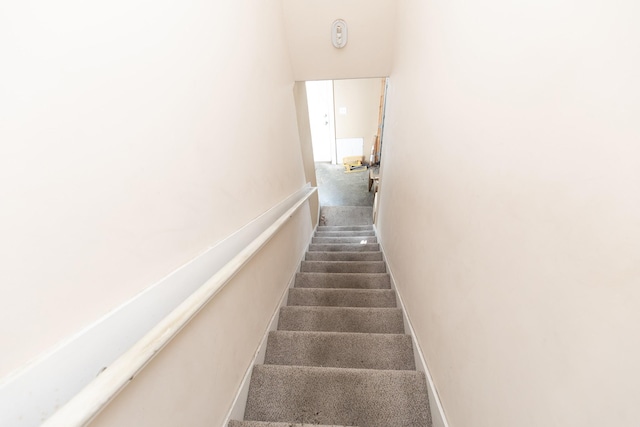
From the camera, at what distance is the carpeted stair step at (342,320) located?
164 centimetres

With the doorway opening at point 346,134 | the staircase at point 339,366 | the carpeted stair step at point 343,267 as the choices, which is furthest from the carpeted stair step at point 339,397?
the doorway opening at point 346,134

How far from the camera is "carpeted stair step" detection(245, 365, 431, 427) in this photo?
1094 mm

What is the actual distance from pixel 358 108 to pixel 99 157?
7.01 metres

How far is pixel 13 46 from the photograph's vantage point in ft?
1.28

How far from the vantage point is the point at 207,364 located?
86cm

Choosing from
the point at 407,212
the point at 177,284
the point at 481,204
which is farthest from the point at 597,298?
the point at 407,212

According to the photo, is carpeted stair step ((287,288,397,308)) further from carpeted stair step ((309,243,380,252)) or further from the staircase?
carpeted stair step ((309,243,380,252))

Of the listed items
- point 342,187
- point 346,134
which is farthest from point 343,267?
point 346,134

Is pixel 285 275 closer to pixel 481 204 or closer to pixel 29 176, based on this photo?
pixel 481 204

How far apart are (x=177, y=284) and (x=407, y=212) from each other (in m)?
1.41

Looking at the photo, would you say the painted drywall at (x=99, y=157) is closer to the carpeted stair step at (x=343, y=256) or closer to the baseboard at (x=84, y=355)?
the baseboard at (x=84, y=355)

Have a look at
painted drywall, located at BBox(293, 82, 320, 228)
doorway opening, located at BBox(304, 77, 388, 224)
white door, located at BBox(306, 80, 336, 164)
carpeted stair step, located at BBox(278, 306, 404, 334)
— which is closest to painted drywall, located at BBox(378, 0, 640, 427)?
carpeted stair step, located at BBox(278, 306, 404, 334)

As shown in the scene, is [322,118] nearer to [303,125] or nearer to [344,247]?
[303,125]

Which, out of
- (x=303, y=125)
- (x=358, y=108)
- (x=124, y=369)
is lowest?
(x=124, y=369)
